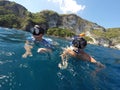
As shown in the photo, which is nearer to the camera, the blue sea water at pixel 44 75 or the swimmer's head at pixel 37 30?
the blue sea water at pixel 44 75

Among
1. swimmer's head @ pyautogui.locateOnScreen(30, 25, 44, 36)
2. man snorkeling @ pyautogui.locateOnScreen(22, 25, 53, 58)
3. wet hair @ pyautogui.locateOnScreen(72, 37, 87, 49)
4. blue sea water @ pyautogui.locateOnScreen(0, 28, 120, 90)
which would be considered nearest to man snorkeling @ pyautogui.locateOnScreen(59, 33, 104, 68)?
wet hair @ pyautogui.locateOnScreen(72, 37, 87, 49)

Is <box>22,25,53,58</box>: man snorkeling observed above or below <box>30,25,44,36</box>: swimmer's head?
below

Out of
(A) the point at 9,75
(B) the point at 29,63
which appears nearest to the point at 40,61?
(B) the point at 29,63

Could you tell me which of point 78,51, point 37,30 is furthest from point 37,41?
point 78,51

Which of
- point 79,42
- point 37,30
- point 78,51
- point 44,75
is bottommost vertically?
point 44,75

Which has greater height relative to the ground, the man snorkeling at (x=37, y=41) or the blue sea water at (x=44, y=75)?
the man snorkeling at (x=37, y=41)

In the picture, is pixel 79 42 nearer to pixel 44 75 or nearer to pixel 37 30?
pixel 37 30

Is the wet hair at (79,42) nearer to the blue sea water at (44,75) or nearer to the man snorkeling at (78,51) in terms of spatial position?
the man snorkeling at (78,51)

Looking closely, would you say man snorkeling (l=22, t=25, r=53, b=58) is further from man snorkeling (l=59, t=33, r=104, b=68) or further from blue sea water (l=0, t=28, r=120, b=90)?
man snorkeling (l=59, t=33, r=104, b=68)

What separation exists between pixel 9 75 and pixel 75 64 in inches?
210

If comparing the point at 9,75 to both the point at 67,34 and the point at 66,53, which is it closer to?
the point at 66,53

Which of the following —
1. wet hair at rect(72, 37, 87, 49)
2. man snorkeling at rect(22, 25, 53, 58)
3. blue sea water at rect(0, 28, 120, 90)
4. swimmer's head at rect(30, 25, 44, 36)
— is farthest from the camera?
wet hair at rect(72, 37, 87, 49)

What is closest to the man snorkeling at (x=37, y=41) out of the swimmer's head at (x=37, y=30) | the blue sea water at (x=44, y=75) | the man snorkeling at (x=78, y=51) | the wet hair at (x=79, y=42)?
the swimmer's head at (x=37, y=30)

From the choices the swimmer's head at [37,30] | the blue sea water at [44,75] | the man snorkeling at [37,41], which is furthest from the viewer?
the man snorkeling at [37,41]
